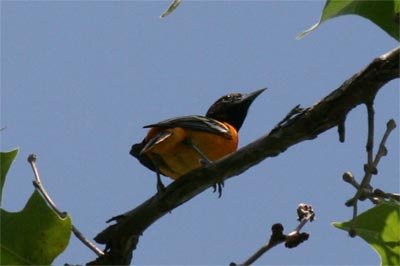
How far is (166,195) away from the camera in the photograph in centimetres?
250

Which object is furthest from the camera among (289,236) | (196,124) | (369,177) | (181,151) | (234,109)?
(234,109)

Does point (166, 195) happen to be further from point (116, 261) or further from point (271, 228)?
point (271, 228)

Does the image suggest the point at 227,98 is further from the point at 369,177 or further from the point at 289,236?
the point at 289,236

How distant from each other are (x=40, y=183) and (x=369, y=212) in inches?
40.3

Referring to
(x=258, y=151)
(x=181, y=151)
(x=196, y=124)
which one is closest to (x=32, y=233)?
(x=258, y=151)

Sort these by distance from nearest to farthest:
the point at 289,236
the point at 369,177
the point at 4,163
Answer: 1. the point at 289,236
2. the point at 369,177
3. the point at 4,163

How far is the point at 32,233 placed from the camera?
241 cm

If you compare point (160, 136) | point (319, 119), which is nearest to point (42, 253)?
point (319, 119)

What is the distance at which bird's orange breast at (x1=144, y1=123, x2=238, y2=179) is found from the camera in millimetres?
4559

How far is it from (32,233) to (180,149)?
2.25m

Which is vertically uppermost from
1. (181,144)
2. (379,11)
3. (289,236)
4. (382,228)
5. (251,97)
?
(379,11)

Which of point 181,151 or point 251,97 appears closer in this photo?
point 181,151

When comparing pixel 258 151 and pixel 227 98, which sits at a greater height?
pixel 227 98

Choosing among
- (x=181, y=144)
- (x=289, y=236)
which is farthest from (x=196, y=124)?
(x=289, y=236)
